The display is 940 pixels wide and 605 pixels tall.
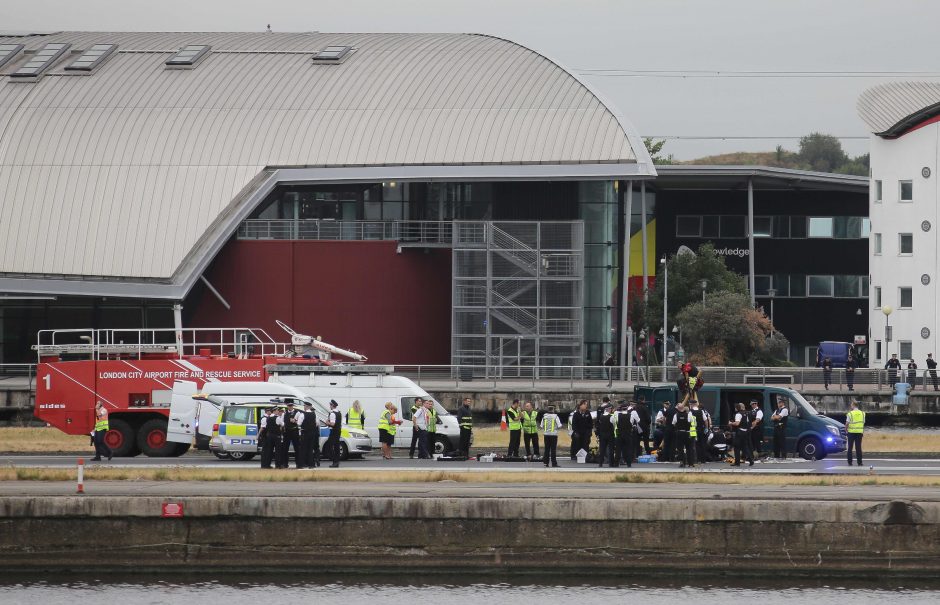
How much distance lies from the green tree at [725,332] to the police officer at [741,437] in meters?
32.3

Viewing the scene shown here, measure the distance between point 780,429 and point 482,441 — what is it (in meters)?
10.9

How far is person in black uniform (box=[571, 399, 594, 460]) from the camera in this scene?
37.4m

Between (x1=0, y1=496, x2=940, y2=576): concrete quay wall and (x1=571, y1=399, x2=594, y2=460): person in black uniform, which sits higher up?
(x1=571, y1=399, x2=594, y2=460): person in black uniform

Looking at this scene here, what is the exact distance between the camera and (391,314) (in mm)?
64250

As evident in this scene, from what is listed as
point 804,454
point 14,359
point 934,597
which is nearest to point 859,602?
point 934,597

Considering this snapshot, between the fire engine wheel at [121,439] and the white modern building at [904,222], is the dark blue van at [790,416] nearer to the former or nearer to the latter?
the fire engine wheel at [121,439]

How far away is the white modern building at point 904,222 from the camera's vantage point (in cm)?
6925

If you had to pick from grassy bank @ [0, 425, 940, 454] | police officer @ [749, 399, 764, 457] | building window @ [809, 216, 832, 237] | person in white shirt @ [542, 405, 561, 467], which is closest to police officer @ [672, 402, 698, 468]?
police officer @ [749, 399, 764, 457]

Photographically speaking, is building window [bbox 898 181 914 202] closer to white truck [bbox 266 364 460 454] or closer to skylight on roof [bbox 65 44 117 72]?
white truck [bbox 266 364 460 454]

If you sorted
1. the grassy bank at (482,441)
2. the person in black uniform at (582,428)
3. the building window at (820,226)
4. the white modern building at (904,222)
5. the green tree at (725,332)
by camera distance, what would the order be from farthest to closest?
the building window at (820,226) → the white modern building at (904,222) → the green tree at (725,332) → the grassy bank at (482,441) → the person in black uniform at (582,428)

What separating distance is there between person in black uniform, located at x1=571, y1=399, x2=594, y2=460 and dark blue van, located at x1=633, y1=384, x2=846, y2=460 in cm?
249

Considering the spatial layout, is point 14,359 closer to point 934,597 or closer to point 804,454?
point 804,454

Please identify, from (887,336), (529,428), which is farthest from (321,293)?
(529,428)

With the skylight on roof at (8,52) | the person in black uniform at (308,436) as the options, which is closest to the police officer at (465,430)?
the person in black uniform at (308,436)
